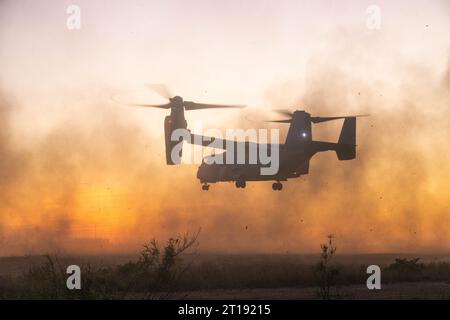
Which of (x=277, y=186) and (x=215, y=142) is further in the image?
(x=277, y=186)

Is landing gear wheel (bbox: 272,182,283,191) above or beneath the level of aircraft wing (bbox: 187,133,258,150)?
beneath

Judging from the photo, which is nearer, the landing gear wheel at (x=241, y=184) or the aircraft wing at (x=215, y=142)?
the aircraft wing at (x=215, y=142)

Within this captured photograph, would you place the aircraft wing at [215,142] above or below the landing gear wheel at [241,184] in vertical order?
above

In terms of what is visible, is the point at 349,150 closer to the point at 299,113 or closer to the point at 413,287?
the point at 299,113

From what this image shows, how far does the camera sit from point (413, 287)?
39250mm

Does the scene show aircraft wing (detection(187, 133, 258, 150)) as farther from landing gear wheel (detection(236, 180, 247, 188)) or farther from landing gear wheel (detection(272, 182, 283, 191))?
landing gear wheel (detection(272, 182, 283, 191))

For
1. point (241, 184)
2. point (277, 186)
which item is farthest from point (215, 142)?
point (277, 186)

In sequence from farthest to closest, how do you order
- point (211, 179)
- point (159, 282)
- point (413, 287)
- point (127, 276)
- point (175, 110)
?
1. point (211, 179)
2. point (175, 110)
3. point (127, 276)
4. point (413, 287)
5. point (159, 282)

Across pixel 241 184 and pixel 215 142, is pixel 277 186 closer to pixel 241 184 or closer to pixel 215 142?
pixel 241 184

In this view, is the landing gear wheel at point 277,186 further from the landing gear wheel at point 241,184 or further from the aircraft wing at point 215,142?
the aircraft wing at point 215,142

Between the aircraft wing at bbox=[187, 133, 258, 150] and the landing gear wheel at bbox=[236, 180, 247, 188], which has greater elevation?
the aircraft wing at bbox=[187, 133, 258, 150]

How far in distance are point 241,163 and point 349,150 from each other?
8190 millimetres

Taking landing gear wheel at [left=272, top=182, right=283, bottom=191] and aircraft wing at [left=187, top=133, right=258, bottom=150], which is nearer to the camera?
aircraft wing at [left=187, top=133, right=258, bottom=150]
